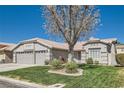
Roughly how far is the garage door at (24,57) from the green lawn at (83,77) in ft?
9.10

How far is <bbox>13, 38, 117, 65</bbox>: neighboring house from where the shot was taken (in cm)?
2256

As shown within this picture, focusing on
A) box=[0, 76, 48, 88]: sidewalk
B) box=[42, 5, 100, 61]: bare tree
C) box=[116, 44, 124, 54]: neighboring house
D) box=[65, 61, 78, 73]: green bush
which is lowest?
box=[0, 76, 48, 88]: sidewalk

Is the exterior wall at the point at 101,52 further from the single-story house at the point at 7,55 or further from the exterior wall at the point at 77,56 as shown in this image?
the single-story house at the point at 7,55

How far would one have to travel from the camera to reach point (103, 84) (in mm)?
17656

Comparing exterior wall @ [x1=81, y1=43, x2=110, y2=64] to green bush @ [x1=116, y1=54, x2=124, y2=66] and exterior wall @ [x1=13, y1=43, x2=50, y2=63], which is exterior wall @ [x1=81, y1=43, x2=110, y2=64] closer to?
green bush @ [x1=116, y1=54, x2=124, y2=66]

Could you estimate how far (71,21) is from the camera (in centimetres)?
2114

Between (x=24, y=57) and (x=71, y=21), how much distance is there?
5.47 m

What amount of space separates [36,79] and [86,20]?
17.7 feet

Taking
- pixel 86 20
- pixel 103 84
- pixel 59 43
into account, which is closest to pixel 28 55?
pixel 59 43

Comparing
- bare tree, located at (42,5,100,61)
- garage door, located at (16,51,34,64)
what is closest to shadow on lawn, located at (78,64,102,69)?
bare tree, located at (42,5,100,61)

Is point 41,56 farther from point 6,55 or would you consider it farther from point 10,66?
point 6,55

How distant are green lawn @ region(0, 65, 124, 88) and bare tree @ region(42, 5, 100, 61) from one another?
2.12m

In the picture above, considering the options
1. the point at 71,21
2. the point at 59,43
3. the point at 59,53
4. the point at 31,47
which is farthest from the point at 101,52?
the point at 31,47
